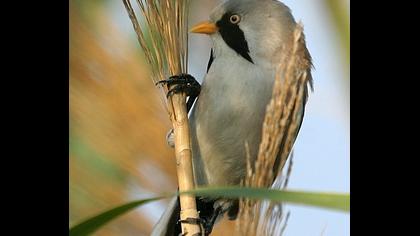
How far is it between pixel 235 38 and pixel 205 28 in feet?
0.26

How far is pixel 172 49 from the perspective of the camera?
29.2 inches

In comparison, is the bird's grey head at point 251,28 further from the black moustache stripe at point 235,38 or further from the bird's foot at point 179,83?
the bird's foot at point 179,83

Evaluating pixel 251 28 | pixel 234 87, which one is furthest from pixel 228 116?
pixel 251 28

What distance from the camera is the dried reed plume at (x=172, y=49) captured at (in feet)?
2.35

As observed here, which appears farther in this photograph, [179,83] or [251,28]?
[251,28]

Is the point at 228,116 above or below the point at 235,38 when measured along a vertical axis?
below

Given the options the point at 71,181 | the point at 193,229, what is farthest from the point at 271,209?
the point at 71,181

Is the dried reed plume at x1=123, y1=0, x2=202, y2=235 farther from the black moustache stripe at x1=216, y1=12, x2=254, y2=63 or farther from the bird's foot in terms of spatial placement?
the black moustache stripe at x1=216, y1=12, x2=254, y2=63

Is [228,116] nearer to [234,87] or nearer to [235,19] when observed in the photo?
[234,87]
